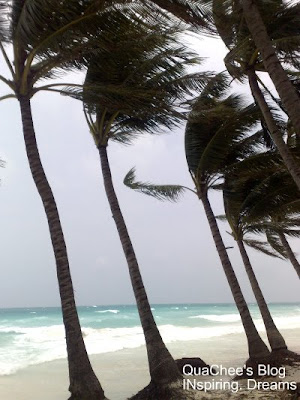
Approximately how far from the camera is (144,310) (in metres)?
8.40

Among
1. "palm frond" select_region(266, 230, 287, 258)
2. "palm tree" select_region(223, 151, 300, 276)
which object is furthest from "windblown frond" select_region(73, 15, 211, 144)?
"palm frond" select_region(266, 230, 287, 258)

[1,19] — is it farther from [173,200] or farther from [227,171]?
[173,200]

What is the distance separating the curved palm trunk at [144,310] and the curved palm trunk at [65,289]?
1.55m

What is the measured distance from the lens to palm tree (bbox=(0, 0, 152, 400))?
638cm

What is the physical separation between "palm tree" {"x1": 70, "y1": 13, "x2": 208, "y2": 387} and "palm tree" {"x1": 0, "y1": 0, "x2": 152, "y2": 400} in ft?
1.46

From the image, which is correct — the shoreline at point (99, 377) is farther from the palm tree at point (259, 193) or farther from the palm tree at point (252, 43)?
the palm tree at point (252, 43)

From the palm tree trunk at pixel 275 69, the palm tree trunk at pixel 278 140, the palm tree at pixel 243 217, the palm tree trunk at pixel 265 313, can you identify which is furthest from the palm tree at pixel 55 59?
the palm tree trunk at pixel 265 313

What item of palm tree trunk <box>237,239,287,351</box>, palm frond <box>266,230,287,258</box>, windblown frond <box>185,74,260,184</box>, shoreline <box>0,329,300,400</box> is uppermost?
windblown frond <box>185,74,260,184</box>

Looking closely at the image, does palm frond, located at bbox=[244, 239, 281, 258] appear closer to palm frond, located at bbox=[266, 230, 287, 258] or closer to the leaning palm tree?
palm frond, located at bbox=[266, 230, 287, 258]

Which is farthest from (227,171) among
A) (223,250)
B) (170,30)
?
(170,30)

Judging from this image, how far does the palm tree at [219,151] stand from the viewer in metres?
10.7

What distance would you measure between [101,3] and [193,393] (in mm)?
6639

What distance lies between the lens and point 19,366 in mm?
17016

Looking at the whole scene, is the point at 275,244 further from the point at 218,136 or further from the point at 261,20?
the point at 261,20
